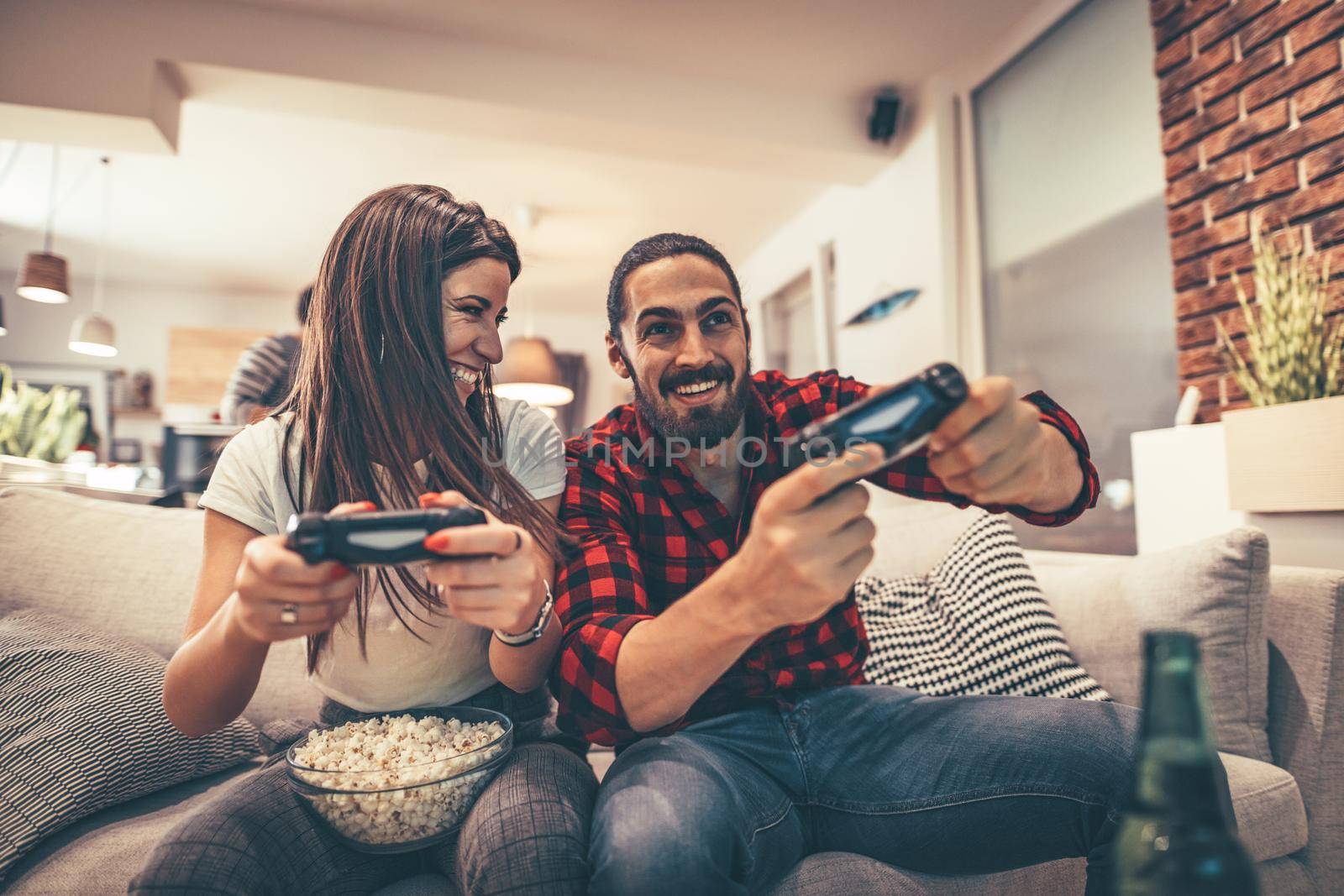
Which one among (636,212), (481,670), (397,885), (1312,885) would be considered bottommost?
(1312,885)

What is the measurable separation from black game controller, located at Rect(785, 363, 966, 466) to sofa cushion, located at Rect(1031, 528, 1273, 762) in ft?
2.93

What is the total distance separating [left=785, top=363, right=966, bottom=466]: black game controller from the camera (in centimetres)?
60

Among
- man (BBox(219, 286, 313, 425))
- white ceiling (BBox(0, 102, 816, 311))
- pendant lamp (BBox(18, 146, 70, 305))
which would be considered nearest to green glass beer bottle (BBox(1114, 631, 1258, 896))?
man (BBox(219, 286, 313, 425))

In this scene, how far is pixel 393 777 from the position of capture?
2.59 ft

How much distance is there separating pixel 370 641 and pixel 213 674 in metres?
0.18

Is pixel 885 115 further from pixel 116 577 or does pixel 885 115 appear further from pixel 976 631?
pixel 116 577

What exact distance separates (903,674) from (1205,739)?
107 centimetres

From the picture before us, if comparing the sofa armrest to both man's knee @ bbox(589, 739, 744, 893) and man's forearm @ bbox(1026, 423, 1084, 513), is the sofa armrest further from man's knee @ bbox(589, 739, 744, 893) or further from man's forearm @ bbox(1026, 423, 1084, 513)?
man's knee @ bbox(589, 739, 744, 893)

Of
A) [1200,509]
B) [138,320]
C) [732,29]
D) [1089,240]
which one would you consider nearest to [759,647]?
[1200,509]

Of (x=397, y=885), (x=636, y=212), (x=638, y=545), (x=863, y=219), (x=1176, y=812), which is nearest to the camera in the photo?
(x=1176, y=812)

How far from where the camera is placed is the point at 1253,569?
50.1 inches

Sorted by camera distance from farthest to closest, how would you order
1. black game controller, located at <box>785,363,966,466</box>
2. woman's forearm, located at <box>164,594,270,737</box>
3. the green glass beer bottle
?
woman's forearm, located at <box>164,594,270,737</box>
black game controller, located at <box>785,363,966,466</box>
the green glass beer bottle

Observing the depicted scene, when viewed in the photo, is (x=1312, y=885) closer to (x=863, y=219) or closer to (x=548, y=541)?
(x=548, y=541)

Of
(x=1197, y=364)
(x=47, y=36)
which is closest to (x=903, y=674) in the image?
(x=1197, y=364)
